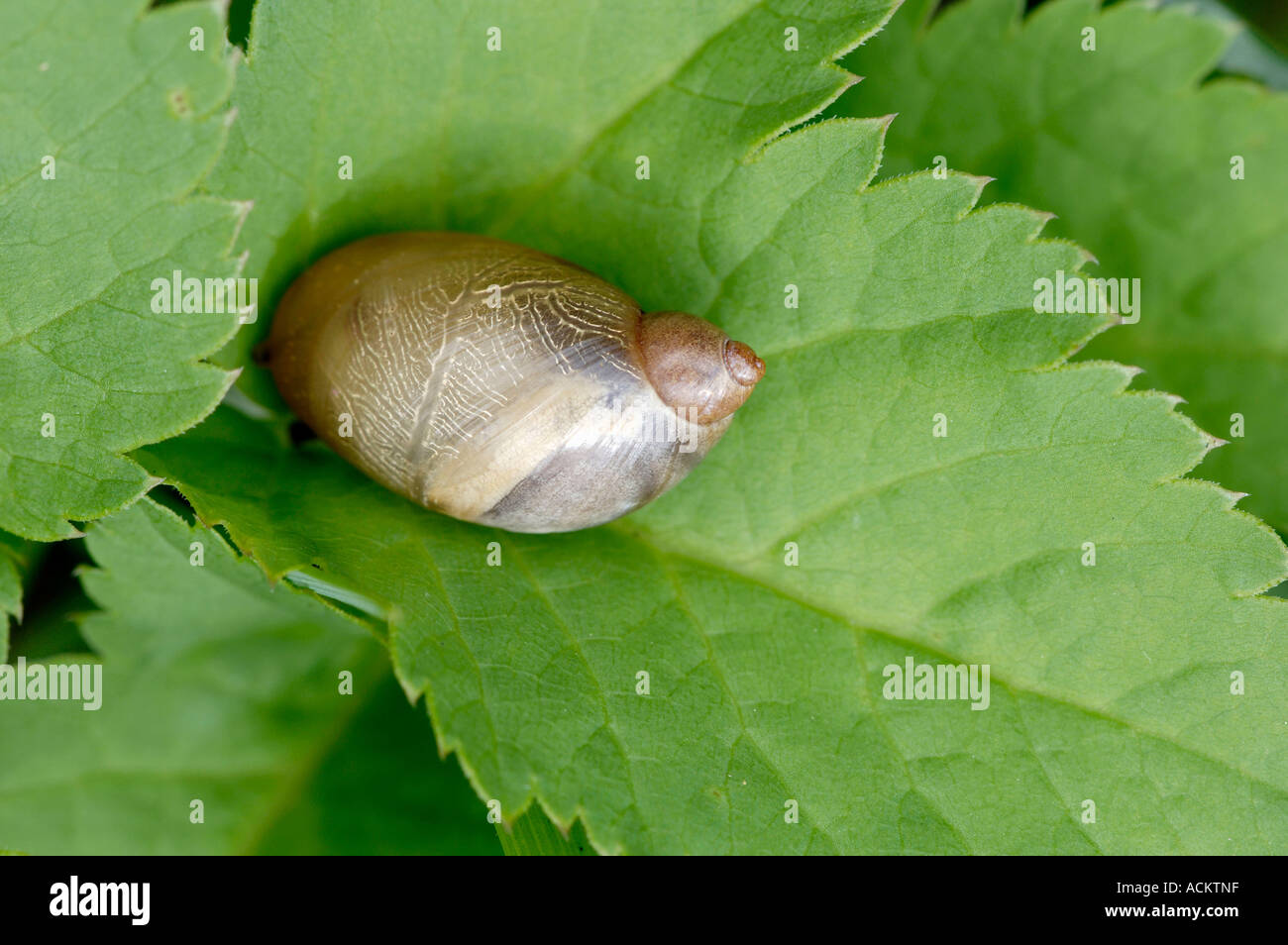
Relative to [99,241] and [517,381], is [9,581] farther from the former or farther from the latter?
[517,381]

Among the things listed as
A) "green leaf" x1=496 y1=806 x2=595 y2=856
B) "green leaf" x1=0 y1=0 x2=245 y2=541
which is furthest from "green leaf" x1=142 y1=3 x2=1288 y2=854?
"green leaf" x1=496 y1=806 x2=595 y2=856

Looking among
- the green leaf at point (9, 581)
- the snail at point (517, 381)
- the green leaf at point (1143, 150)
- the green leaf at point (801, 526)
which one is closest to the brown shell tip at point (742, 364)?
the snail at point (517, 381)

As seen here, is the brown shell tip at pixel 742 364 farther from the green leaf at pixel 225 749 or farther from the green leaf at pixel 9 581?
the green leaf at pixel 9 581

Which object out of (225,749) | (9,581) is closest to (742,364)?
(9,581)

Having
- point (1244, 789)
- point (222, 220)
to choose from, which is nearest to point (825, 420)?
point (1244, 789)

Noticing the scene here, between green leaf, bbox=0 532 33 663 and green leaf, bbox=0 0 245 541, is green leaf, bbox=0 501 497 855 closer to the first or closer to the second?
green leaf, bbox=0 532 33 663
